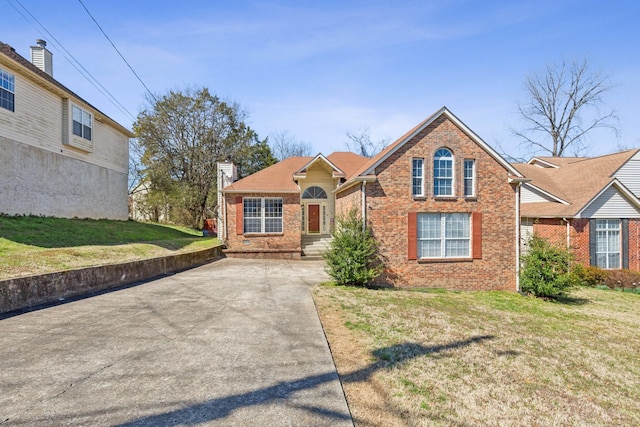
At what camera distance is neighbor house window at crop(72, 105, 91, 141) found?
17.6m

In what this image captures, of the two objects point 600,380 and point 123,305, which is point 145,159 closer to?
point 123,305

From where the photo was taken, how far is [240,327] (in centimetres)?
627

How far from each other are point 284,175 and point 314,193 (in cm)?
203

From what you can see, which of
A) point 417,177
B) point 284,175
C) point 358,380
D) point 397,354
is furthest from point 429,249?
point 284,175

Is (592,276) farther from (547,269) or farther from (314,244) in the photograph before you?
(314,244)

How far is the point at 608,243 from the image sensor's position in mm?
16719

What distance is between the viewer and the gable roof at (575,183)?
16.5 meters

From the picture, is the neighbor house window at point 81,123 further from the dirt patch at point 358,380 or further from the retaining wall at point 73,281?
the dirt patch at point 358,380

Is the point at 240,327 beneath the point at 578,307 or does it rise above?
above

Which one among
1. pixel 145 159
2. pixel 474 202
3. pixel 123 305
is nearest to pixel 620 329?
pixel 474 202

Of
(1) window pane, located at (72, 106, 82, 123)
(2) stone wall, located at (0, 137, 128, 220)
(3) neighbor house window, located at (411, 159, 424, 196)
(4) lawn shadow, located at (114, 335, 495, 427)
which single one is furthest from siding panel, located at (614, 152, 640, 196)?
(1) window pane, located at (72, 106, 82, 123)

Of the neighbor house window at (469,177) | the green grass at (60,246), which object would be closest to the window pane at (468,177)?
the neighbor house window at (469,177)

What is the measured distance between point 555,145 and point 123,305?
4197 centimetres

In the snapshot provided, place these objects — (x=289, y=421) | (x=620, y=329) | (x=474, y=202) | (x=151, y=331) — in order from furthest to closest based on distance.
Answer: (x=474, y=202) → (x=620, y=329) → (x=151, y=331) → (x=289, y=421)
